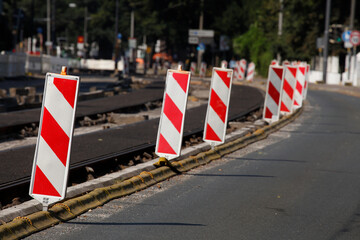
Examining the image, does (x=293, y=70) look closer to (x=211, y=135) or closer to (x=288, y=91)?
(x=288, y=91)

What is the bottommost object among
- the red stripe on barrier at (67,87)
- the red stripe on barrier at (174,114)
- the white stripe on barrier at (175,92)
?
the red stripe on barrier at (174,114)

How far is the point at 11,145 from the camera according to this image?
12.9m

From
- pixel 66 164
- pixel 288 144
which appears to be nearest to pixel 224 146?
pixel 288 144

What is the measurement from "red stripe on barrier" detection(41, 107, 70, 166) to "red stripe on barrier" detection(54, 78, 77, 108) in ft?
0.73

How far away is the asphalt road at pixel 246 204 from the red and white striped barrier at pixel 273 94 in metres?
3.45

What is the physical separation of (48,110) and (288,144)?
7.53m

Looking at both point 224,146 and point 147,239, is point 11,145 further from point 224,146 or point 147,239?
point 147,239

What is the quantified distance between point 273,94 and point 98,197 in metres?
8.76

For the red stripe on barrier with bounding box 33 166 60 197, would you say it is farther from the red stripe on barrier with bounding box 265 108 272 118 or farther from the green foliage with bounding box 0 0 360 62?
the green foliage with bounding box 0 0 360 62

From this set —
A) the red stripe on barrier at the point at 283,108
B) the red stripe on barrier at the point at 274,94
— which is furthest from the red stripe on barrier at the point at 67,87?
the red stripe on barrier at the point at 283,108

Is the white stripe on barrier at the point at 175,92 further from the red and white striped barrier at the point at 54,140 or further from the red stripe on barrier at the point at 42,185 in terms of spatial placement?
the red stripe on barrier at the point at 42,185

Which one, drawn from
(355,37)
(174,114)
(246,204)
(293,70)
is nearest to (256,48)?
(355,37)

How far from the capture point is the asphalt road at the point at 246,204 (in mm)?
6441

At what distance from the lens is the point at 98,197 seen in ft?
24.8
